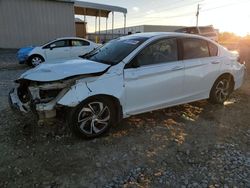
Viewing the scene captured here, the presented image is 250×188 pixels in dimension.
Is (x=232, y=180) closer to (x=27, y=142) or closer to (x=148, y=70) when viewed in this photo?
(x=148, y=70)

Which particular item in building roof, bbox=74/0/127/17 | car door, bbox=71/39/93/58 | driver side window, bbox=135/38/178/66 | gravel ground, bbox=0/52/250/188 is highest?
building roof, bbox=74/0/127/17

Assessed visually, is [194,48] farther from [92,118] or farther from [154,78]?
[92,118]

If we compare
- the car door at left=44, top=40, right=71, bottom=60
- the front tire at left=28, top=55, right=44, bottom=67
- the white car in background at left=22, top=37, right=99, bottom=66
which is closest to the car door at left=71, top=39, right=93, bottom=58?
the white car in background at left=22, top=37, right=99, bottom=66

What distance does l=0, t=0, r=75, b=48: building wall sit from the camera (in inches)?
702

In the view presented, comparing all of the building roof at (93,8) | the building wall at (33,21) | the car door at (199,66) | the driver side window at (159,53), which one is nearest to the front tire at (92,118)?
the driver side window at (159,53)

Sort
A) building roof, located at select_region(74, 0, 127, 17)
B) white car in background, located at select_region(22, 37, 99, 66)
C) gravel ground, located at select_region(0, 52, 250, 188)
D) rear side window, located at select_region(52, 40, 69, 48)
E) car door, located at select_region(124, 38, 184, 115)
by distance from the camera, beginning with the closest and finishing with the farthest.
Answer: gravel ground, located at select_region(0, 52, 250, 188), car door, located at select_region(124, 38, 184, 115), white car in background, located at select_region(22, 37, 99, 66), rear side window, located at select_region(52, 40, 69, 48), building roof, located at select_region(74, 0, 127, 17)

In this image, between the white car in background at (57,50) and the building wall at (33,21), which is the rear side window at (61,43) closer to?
the white car in background at (57,50)

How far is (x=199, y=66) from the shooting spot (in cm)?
512

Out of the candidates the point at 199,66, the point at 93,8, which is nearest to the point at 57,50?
the point at 199,66

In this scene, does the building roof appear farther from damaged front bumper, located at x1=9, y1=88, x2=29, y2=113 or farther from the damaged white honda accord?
damaged front bumper, located at x1=9, y1=88, x2=29, y2=113

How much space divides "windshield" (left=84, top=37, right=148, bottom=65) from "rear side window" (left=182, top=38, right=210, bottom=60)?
0.92 m

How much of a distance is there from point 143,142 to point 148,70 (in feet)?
4.12

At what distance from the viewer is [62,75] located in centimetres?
383

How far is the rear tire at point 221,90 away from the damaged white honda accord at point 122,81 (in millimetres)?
37
